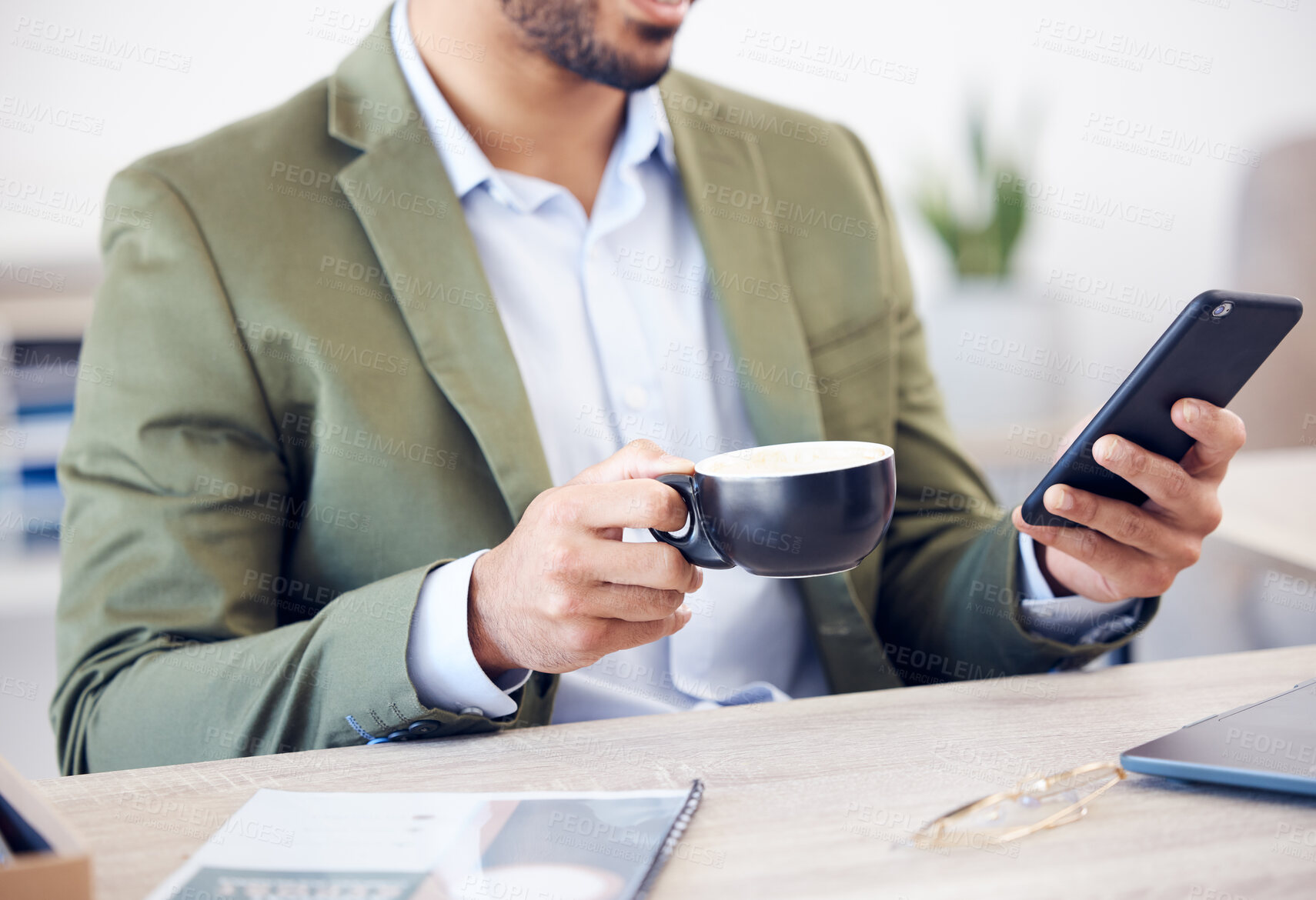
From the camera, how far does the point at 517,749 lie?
0.71m

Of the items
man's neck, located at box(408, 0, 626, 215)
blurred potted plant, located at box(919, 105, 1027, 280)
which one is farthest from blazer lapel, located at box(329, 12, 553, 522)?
blurred potted plant, located at box(919, 105, 1027, 280)

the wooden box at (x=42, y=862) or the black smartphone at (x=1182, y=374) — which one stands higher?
the black smartphone at (x=1182, y=374)

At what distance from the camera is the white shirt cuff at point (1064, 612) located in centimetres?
92

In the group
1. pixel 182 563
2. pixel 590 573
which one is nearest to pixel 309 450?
pixel 182 563

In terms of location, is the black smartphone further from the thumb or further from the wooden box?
the wooden box

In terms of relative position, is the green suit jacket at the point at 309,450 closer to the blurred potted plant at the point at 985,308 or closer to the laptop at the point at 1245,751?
the laptop at the point at 1245,751

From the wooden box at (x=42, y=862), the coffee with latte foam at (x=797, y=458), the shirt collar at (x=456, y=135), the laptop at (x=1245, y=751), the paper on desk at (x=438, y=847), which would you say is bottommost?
the laptop at (x=1245, y=751)

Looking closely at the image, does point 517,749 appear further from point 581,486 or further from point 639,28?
point 639,28

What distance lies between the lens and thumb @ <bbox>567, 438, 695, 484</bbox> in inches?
26.7

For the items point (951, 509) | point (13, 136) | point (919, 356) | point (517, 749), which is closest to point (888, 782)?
point (517, 749)

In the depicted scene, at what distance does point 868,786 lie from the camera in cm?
62

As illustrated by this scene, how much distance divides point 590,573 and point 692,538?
72 mm

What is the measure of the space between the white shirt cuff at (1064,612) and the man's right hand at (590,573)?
0.39m

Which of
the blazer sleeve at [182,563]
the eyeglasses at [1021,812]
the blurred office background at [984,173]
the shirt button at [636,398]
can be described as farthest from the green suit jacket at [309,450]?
the blurred office background at [984,173]
